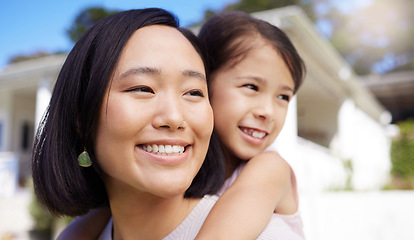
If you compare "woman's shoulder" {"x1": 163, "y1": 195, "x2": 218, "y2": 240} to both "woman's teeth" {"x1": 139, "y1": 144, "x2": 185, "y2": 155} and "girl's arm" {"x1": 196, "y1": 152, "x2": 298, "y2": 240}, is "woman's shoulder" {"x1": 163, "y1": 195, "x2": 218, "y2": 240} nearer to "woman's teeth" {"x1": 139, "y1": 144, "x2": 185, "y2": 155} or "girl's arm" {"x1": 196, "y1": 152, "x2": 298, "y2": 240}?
"girl's arm" {"x1": 196, "y1": 152, "x2": 298, "y2": 240}

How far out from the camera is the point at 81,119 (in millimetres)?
1411

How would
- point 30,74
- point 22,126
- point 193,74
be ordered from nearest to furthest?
point 193,74 → point 30,74 → point 22,126

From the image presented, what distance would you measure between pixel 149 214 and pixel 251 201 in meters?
0.35

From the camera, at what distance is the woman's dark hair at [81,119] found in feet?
4.36

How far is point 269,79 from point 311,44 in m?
6.73

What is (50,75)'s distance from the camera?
35.1 feet

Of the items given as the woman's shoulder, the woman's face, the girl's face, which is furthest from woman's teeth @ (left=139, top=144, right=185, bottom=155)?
the girl's face

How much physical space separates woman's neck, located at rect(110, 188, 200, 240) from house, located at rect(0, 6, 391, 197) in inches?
202

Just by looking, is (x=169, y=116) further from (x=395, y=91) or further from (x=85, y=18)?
(x=85, y=18)

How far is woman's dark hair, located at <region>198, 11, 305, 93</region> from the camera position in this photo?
1.93 metres

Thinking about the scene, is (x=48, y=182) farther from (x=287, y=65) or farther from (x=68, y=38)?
(x=68, y=38)

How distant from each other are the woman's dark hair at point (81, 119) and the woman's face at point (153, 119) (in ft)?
0.16

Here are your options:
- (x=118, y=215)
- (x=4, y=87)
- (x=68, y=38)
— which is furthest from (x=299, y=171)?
(x=68, y=38)

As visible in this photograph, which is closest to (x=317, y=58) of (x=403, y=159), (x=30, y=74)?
(x=403, y=159)
